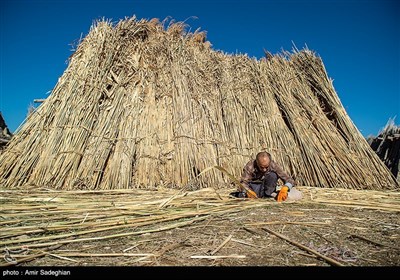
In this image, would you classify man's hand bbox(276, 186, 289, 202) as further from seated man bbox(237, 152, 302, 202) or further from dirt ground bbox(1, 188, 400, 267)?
dirt ground bbox(1, 188, 400, 267)

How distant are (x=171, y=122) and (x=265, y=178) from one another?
179 cm

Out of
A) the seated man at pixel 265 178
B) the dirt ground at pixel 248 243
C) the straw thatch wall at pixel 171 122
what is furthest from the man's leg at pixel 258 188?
the dirt ground at pixel 248 243

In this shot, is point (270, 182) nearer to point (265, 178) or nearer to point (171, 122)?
point (265, 178)

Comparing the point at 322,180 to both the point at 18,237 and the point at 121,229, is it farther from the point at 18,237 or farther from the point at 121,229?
the point at 18,237

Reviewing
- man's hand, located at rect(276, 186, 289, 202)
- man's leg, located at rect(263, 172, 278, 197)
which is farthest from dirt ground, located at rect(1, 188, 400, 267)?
man's leg, located at rect(263, 172, 278, 197)

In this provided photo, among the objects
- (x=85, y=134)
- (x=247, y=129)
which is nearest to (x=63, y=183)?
(x=85, y=134)

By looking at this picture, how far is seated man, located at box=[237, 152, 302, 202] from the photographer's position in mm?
3830

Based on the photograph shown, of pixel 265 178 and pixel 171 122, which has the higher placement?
pixel 171 122

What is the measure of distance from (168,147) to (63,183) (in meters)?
1.48

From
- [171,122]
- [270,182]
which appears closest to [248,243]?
[270,182]

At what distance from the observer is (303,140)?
203 inches

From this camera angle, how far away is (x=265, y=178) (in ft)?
13.0

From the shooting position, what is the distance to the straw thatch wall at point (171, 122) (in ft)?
14.4
